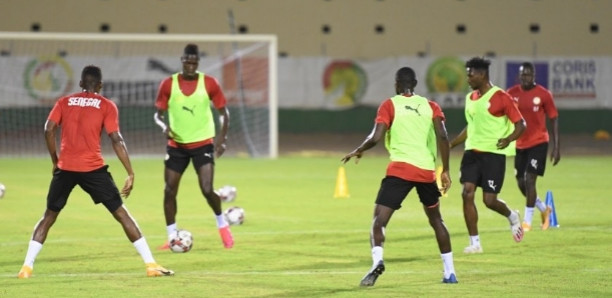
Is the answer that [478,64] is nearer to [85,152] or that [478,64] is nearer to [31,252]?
[85,152]

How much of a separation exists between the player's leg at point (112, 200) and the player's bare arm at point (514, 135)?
13.4 feet

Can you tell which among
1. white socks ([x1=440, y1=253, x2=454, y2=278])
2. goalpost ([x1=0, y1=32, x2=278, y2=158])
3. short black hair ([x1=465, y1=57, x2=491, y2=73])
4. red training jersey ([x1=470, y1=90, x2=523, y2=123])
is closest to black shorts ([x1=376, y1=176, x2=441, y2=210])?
white socks ([x1=440, y1=253, x2=454, y2=278])

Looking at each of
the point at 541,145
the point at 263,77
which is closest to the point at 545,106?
the point at 541,145

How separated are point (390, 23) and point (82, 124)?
37.3 m

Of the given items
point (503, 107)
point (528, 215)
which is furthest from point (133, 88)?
point (503, 107)

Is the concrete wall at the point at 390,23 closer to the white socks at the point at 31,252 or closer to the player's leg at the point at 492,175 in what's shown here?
the player's leg at the point at 492,175

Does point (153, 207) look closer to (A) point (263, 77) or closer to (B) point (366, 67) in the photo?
(A) point (263, 77)

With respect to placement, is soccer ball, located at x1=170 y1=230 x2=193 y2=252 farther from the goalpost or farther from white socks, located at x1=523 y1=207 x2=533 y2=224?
the goalpost

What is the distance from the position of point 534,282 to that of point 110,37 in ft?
74.1

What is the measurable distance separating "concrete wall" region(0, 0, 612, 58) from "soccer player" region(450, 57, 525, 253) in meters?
33.1

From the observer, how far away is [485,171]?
14.8 meters

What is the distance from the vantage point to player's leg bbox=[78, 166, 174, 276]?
12320 mm

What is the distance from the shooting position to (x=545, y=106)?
17297 millimetres

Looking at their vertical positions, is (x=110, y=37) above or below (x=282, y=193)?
above
